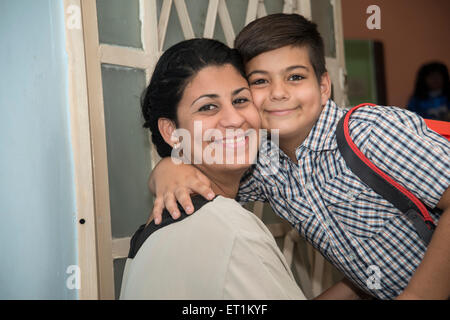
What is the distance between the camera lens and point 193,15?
5.86 ft

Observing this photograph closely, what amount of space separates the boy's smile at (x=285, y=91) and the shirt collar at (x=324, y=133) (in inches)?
0.9

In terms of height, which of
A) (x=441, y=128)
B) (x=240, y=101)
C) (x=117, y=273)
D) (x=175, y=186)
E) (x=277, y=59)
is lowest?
(x=117, y=273)

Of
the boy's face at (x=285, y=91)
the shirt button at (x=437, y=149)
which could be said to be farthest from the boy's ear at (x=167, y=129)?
the shirt button at (x=437, y=149)

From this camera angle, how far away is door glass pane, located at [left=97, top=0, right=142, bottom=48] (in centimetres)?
151

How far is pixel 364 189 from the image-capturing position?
48.8 inches

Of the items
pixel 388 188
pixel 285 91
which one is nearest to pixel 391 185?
pixel 388 188

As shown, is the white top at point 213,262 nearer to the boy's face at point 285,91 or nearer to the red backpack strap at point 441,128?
the boy's face at point 285,91

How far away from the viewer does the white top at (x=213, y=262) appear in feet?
2.68

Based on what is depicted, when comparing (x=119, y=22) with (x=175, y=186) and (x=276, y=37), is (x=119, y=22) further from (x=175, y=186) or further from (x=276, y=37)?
(x=175, y=186)

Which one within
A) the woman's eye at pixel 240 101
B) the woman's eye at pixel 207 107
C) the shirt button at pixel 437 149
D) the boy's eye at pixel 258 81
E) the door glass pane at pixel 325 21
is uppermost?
the door glass pane at pixel 325 21

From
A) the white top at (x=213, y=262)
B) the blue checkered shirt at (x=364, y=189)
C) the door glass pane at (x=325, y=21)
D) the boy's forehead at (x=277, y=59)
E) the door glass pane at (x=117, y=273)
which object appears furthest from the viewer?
the door glass pane at (x=325, y=21)

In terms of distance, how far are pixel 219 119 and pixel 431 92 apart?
11.2 ft

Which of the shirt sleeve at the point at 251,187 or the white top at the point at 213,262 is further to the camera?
the shirt sleeve at the point at 251,187

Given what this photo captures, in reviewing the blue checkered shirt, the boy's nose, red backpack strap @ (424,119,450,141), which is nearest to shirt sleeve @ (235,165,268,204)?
the blue checkered shirt
